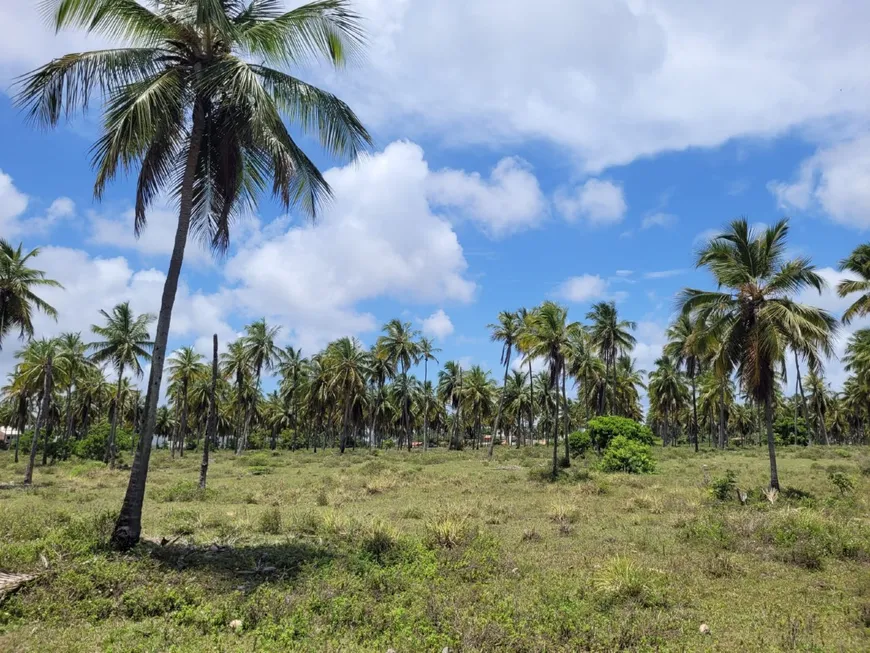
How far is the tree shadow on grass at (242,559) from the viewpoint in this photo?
8914mm

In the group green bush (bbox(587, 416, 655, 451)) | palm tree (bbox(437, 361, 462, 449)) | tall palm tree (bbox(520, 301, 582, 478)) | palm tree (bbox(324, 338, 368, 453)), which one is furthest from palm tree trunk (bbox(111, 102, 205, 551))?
palm tree (bbox(437, 361, 462, 449))

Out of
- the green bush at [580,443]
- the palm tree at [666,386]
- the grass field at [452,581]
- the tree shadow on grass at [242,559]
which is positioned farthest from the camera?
the palm tree at [666,386]

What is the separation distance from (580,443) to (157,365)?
120 feet

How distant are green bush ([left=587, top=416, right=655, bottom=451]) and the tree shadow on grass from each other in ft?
103

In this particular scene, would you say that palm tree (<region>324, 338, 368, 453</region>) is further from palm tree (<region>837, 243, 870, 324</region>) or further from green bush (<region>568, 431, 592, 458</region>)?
palm tree (<region>837, 243, 870, 324</region>)

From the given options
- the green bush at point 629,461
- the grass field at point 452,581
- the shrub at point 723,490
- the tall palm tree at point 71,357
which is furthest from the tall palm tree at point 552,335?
the tall palm tree at point 71,357

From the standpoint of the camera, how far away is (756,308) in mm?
19562

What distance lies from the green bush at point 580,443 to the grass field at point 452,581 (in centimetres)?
2447

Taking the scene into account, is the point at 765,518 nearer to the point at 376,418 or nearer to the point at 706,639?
the point at 706,639

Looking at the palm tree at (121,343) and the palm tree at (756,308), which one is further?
the palm tree at (121,343)

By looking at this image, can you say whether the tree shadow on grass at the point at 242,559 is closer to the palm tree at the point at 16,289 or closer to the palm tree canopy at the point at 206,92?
the palm tree canopy at the point at 206,92

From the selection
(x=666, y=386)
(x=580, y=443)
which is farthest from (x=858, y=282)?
(x=666, y=386)

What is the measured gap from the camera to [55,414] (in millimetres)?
67938

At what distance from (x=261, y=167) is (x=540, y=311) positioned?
2265 cm
